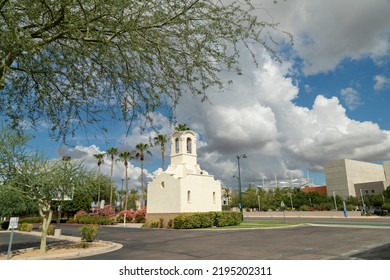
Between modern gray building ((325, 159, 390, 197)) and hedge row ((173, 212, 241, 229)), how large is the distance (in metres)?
81.8

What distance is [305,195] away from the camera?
8944 centimetres

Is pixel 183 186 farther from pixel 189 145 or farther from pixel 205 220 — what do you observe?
pixel 189 145

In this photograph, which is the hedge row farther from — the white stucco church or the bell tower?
the bell tower

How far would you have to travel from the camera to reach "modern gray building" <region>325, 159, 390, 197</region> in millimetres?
98525

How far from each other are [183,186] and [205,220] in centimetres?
410

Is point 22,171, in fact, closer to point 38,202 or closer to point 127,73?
point 38,202

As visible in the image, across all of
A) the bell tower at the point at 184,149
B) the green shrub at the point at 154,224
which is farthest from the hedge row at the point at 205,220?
the bell tower at the point at 184,149

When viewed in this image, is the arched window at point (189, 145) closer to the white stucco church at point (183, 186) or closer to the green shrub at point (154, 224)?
the white stucco church at point (183, 186)

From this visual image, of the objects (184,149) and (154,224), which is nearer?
(154,224)

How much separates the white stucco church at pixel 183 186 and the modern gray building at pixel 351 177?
8228 centimetres

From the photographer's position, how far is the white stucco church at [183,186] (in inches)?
1225

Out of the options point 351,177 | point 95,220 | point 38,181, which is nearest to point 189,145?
point 95,220

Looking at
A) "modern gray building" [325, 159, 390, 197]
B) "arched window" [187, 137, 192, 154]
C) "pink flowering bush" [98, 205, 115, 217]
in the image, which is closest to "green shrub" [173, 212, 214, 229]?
"arched window" [187, 137, 192, 154]

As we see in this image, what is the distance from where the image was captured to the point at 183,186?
30.9 metres
